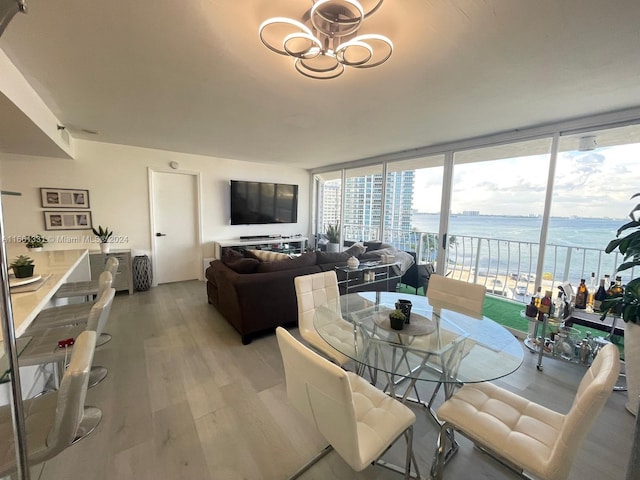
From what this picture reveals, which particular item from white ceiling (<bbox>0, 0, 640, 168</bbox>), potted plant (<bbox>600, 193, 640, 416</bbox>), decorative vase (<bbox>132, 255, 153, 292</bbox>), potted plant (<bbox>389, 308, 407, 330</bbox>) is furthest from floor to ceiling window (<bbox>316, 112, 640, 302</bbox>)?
decorative vase (<bbox>132, 255, 153, 292</bbox>)

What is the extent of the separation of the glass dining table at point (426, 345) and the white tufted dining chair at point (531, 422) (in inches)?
5.2

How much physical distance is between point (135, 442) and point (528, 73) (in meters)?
3.49

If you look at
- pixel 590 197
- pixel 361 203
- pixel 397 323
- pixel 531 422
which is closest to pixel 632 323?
pixel 531 422

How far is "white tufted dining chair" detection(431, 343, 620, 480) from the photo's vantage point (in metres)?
0.88

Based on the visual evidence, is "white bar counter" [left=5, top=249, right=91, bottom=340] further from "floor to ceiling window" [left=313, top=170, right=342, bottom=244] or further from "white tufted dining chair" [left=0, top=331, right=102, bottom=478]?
"floor to ceiling window" [left=313, top=170, right=342, bottom=244]

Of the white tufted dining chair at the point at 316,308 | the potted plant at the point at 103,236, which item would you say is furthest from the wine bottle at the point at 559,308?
the potted plant at the point at 103,236

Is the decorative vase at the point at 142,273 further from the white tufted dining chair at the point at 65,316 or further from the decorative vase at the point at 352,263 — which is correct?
the decorative vase at the point at 352,263

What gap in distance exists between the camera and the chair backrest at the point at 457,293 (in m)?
2.06

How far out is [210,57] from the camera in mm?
1702

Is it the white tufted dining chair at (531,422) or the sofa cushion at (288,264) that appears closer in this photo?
the white tufted dining chair at (531,422)

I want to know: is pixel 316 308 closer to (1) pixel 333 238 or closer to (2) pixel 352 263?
(2) pixel 352 263

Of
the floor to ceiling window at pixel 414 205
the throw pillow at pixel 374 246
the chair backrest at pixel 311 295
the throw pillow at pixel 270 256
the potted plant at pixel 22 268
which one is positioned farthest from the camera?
the throw pillow at pixel 374 246

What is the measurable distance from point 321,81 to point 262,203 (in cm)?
385

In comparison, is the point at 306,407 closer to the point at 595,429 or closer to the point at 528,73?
the point at 595,429
